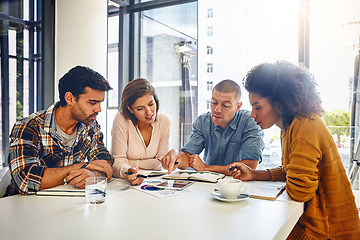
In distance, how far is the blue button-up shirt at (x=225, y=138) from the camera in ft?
7.39

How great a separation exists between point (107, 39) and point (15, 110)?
56.2 inches

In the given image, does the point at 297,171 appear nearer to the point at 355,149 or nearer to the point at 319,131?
the point at 319,131

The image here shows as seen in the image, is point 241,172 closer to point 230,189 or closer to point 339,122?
point 230,189

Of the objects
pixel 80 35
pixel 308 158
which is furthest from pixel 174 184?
pixel 80 35

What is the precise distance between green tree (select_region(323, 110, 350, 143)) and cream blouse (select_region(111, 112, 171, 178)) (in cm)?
158

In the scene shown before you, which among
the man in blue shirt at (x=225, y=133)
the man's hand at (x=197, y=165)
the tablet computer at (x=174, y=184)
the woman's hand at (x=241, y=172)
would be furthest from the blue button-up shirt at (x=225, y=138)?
the tablet computer at (x=174, y=184)

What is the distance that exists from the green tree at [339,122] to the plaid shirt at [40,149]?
2.11m

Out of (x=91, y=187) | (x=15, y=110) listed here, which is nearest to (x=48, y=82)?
(x=15, y=110)

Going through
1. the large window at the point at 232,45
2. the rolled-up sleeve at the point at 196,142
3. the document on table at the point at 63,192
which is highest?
the large window at the point at 232,45

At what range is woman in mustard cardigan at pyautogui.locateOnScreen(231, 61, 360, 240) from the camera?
1299mm

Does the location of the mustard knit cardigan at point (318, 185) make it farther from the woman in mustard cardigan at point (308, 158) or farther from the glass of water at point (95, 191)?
the glass of water at point (95, 191)

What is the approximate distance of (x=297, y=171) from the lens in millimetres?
1295

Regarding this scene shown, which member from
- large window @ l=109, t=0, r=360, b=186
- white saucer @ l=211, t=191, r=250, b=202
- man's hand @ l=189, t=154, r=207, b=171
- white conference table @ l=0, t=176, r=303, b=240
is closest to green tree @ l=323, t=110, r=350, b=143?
large window @ l=109, t=0, r=360, b=186

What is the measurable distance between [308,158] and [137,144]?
1258mm
